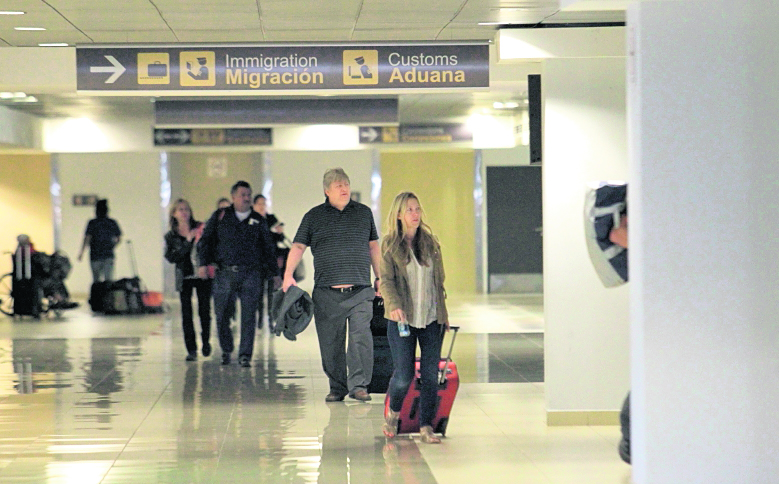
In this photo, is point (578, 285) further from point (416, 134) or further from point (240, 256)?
point (416, 134)

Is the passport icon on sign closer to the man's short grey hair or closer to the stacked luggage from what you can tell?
the man's short grey hair

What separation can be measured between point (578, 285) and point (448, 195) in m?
14.3

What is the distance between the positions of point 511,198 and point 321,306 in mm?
13328

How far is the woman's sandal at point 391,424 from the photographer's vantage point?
6465mm

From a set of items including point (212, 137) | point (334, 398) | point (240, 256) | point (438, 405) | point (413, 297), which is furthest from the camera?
point (212, 137)

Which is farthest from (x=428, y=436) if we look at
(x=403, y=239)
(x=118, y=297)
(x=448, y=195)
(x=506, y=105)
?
(x=448, y=195)

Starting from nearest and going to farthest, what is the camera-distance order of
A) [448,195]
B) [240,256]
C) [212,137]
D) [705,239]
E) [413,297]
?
[705,239] → [413,297] → [240,256] → [212,137] → [448,195]

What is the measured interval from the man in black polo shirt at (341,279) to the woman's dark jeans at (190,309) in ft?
8.39

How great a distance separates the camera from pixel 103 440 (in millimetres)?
6445

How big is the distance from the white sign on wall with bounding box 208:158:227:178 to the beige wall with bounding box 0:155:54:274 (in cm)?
322

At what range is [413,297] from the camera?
6066 mm

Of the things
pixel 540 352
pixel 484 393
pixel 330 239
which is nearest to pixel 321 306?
pixel 330 239

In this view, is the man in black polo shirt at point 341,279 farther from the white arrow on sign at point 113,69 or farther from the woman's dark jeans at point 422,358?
the white arrow on sign at point 113,69

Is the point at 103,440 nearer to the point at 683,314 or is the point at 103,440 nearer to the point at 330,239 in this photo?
the point at 330,239
